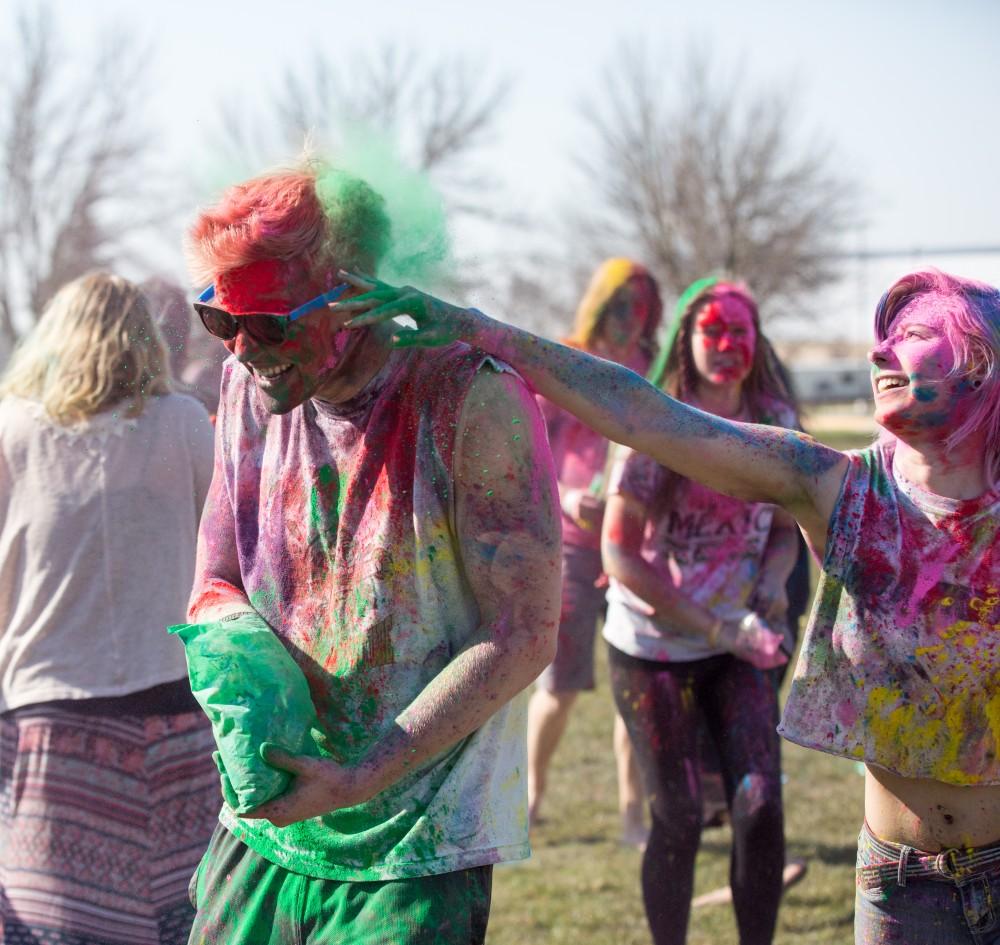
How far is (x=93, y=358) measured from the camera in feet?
11.2

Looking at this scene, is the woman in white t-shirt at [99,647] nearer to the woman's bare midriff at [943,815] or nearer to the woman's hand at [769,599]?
the woman's hand at [769,599]

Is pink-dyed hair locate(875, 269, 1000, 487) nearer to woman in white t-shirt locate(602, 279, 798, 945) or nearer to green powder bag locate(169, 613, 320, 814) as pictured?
green powder bag locate(169, 613, 320, 814)

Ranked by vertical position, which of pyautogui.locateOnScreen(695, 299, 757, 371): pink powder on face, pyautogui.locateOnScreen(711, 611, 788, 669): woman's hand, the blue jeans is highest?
pyautogui.locateOnScreen(695, 299, 757, 371): pink powder on face

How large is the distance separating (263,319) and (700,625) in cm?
203

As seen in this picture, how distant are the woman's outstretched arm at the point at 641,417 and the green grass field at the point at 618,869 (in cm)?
243

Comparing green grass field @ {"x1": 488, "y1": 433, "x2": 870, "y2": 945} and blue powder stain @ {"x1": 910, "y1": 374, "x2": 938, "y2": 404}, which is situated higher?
blue powder stain @ {"x1": 910, "y1": 374, "x2": 938, "y2": 404}

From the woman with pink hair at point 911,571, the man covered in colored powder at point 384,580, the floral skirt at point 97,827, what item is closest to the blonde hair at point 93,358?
the floral skirt at point 97,827

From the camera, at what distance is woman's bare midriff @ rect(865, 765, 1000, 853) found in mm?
2398

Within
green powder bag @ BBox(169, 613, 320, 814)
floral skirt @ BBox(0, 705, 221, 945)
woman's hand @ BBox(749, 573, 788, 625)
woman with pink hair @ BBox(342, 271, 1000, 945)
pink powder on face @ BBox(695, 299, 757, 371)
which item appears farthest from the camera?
pink powder on face @ BBox(695, 299, 757, 371)

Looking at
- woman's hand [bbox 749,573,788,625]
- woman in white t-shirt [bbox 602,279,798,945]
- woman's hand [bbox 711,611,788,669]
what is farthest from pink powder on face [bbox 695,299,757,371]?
woman's hand [bbox 711,611,788,669]

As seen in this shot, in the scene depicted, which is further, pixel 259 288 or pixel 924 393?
pixel 924 393

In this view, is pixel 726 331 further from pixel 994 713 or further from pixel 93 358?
pixel 994 713

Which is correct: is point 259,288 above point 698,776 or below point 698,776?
above

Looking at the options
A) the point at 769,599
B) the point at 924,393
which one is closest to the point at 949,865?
the point at 924,393
